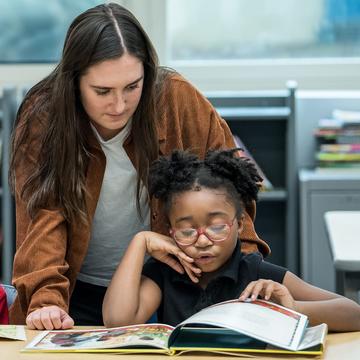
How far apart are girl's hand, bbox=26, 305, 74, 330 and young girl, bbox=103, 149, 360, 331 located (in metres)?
0.10

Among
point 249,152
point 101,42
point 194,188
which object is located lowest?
point 249,152

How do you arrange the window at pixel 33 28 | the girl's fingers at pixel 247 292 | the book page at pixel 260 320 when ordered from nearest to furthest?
the book page at pixel 260 320 → the girl's fingers at pixel 247 292 → the window at pixel 33 28

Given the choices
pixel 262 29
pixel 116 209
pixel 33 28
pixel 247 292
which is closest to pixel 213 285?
pixel 247 292

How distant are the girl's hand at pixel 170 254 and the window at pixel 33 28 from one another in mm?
3414

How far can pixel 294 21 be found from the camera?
17.3ft

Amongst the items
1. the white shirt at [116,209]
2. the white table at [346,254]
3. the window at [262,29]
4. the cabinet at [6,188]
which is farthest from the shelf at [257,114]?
the white shirt at [116,209]

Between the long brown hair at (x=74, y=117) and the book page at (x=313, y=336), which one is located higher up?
the long brown hair at (x=74, y=117)

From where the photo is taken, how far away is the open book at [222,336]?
177cm

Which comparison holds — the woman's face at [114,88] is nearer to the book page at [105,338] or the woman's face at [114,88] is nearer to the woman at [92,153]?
the woman at [92,153]

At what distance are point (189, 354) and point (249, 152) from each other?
10.9 ft

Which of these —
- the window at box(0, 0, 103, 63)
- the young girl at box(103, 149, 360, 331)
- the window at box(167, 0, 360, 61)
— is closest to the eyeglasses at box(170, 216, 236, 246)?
the young girl at box(103, 149, 360, 331)

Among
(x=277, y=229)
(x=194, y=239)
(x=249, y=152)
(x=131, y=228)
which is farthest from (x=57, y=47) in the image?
(x=194, y=239)

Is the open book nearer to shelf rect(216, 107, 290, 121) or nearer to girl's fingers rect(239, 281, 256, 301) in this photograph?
girl's fingers rect(239, 281, 256, 301)

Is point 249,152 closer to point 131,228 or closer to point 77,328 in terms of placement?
point 131,228
